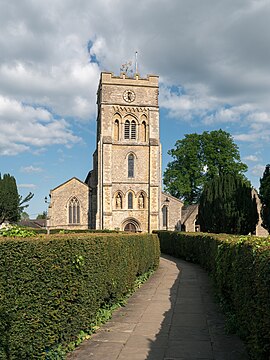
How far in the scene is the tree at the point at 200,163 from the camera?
157ft

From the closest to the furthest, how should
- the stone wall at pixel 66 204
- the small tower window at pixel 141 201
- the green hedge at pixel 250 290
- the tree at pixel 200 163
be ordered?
1. the green hedge at pixel 250 290
2. the stone wall at pixel 66 204
3. the small tower window at pixel 141 201
4. the tree at pixel 200 163

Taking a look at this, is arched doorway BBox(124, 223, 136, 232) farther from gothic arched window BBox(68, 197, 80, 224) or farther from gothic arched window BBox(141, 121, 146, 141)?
gothic arched window BBox(141, 121, 146, 141)

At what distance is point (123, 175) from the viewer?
41562 mm

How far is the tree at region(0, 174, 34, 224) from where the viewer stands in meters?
46.6

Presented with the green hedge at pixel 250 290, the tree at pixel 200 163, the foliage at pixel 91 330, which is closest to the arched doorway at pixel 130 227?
the tree at pixel 200 163

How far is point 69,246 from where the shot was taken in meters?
6.29

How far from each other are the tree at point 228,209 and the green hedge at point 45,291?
23841mm

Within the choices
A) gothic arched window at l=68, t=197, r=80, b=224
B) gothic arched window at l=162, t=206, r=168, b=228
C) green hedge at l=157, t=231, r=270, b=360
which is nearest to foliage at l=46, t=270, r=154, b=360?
green hedge at l=157, t=231, r=270, b=360

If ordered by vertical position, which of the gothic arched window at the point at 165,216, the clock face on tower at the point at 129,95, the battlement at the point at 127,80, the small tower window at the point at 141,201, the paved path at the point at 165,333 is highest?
the battlement at the point at 127,80

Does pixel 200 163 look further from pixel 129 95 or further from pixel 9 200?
pixel 9 200

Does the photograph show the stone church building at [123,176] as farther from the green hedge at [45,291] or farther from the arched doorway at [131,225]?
the green hedge at [45,291]

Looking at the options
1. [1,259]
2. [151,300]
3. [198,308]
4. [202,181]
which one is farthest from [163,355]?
[202,181]

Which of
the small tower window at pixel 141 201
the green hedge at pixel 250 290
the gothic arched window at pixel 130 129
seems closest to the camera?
the green hedge at pixel 250 290

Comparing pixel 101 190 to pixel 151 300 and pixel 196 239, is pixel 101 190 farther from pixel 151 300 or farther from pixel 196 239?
pixel 151 300
